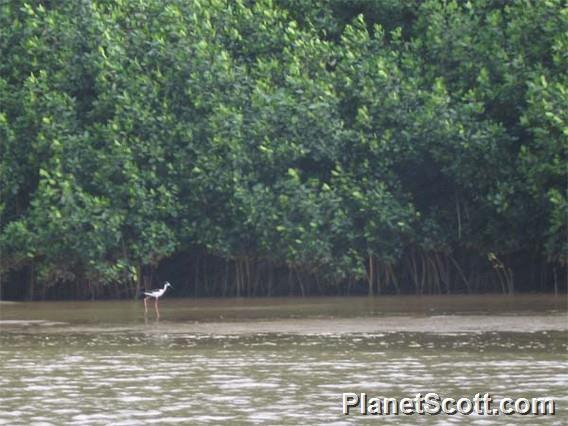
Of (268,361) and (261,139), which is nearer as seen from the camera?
(268,361)

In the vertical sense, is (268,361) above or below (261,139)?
below

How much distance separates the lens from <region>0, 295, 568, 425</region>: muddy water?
39.8ft

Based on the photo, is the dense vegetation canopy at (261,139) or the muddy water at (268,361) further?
the dense vegetation canopy at (261,139)

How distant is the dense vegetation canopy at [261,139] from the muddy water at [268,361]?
2.72 meters

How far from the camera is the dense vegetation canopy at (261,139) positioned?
86.1 ft

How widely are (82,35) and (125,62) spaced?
93cm

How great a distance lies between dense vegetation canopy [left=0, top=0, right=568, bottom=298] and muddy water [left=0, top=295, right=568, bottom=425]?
8.92 feet

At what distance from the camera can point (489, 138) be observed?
26.1 meters

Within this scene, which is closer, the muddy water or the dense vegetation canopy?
the muddy water

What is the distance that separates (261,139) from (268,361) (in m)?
11.6

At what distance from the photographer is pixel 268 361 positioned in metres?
15.4

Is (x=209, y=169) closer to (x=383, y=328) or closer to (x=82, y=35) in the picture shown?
(x=82, y=35)

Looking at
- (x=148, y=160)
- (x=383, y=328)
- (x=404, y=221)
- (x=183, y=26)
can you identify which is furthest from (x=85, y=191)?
(x=383, y=328)

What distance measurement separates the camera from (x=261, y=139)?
26656 millimetres
